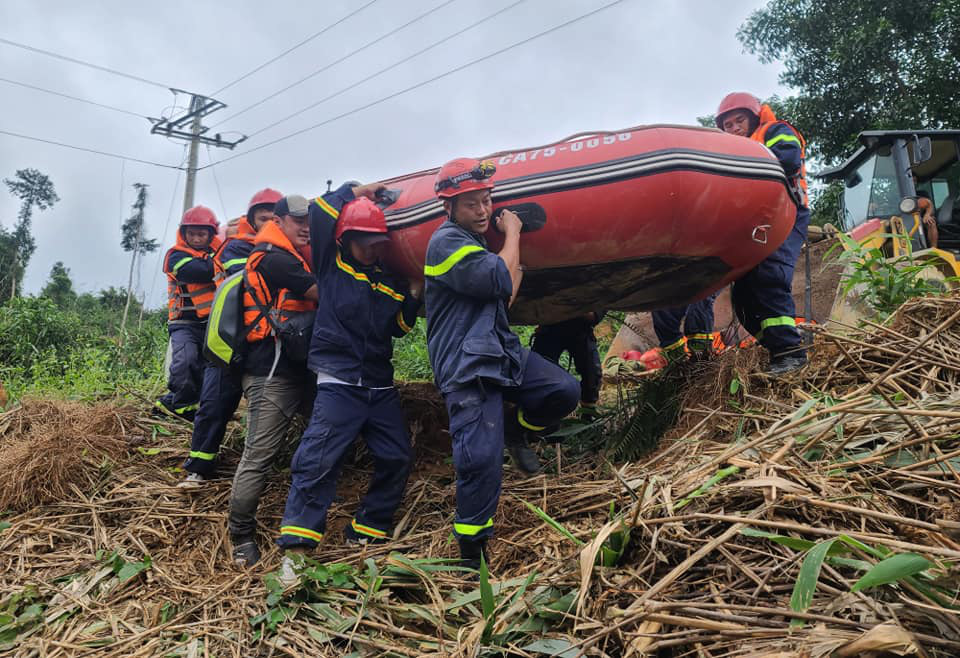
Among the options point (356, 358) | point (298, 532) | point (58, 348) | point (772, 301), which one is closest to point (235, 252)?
point (356, 358)

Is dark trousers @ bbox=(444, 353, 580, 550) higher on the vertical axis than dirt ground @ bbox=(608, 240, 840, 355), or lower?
lower

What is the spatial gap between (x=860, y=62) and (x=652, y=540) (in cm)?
1298

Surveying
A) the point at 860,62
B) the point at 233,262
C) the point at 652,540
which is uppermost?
the point at 860,62

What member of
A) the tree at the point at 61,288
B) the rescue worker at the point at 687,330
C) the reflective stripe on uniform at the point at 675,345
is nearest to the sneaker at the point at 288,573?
the rescue worker at the point at 687,330

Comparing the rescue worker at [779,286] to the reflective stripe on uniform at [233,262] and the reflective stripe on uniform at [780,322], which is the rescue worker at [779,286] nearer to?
the reflective stripe on uniform at [780,322]

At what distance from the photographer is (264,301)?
329cm

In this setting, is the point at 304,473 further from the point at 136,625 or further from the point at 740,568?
the point at 740,568

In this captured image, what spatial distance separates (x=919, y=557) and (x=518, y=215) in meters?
2.12

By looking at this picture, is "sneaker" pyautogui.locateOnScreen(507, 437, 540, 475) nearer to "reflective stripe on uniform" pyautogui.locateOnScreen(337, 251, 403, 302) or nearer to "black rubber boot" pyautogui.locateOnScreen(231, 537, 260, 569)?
"reflective stripe on uniform" pyautogui.locateOnScreen(337, 251, 403, 302)

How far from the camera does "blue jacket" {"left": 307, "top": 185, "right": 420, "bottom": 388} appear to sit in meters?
3.08

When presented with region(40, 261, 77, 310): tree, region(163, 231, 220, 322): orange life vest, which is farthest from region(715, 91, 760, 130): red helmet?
region(40, 261, 77, 310): tree

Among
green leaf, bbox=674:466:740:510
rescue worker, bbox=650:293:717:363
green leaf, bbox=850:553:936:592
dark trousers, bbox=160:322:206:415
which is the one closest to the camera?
green leaf, bbox=850:553:936:592

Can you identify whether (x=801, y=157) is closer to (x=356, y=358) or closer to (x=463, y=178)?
(x=463, y=178)

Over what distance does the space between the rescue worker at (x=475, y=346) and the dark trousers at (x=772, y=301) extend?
3.43ft
